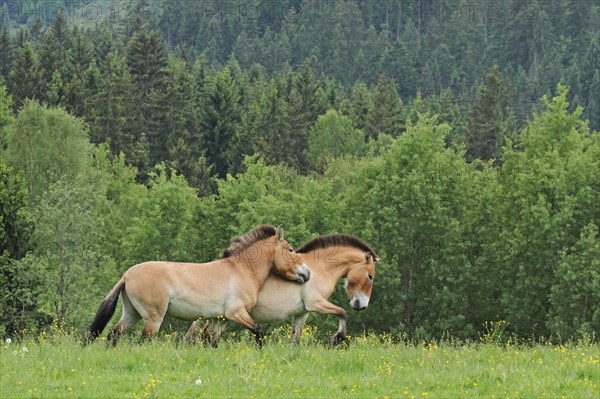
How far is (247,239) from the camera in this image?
16000mm

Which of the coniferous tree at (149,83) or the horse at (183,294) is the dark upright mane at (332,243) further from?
the coniferous tree at (149,83)

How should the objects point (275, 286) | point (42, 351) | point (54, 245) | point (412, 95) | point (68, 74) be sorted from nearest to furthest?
point (42, 351) → point (275, 286) → point (54, 245) → point (68, 74) → point (412, 95)

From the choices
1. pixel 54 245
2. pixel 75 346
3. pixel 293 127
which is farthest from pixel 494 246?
pixel 293 127

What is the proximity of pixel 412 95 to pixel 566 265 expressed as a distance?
15180 centimetres

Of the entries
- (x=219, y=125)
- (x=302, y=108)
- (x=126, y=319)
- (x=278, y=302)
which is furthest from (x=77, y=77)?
(x=126, y=319)

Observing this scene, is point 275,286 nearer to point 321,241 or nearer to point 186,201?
point 321,241

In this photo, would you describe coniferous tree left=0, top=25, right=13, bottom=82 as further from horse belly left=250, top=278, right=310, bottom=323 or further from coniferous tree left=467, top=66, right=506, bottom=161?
horse belly left=250, top=278, right=310, bottom=323

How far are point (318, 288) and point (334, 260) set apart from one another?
86 cm

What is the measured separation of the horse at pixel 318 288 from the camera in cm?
1576

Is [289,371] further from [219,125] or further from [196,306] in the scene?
[219,125]

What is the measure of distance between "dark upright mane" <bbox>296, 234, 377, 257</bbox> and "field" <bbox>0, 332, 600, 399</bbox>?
2.59 metres

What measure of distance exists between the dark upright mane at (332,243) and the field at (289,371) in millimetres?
2593

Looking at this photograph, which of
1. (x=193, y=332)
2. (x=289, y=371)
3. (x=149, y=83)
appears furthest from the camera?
(x=149, y=83)

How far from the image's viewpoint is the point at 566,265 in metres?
46.8
